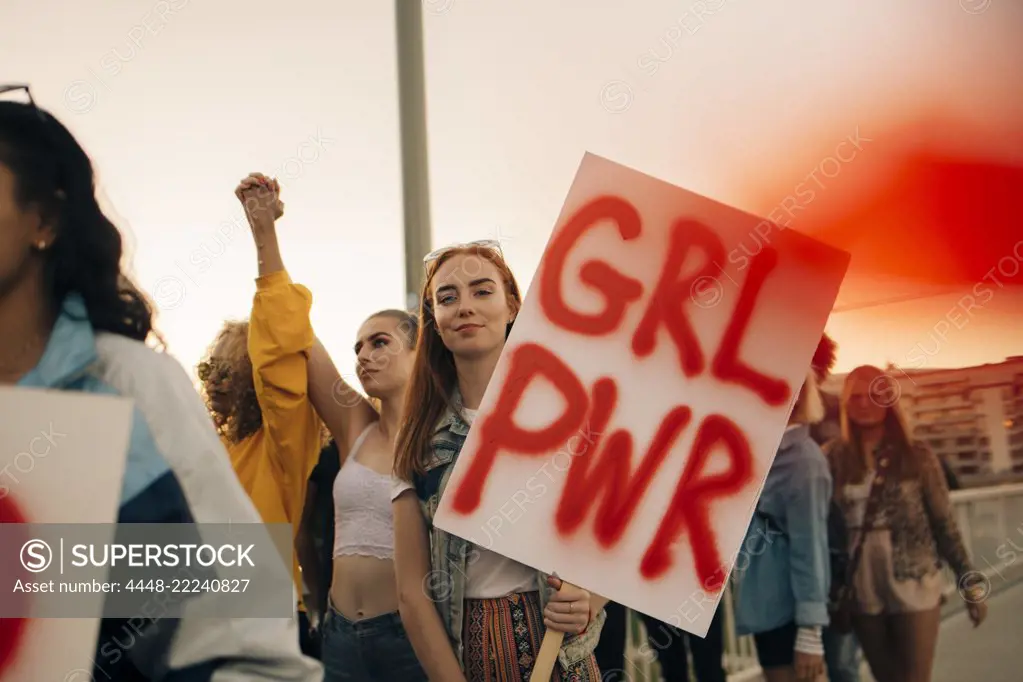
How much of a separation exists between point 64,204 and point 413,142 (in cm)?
134

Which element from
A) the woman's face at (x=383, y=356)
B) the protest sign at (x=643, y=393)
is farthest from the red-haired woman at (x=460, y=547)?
the woman's face at (x=383, y=356)

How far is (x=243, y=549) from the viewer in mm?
1004

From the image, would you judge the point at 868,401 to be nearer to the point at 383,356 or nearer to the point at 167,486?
the point at 383,356

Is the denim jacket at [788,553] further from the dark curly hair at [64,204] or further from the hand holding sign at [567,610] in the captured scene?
the dark curly hair at [64,204]

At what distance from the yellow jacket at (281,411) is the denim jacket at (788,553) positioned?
3.61 ft

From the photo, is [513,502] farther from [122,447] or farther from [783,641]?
[783,641]

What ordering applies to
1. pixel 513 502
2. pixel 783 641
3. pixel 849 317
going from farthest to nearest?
1. pixel 849 317
2. pixel 783 641
3. pixel 513 502

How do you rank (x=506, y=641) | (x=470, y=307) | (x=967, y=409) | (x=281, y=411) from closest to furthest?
(x=506, y=641) → (x=470, y=307) → (x=281, y=411) → (x=967, y=409)

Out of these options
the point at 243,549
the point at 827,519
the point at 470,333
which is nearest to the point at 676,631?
the point at 827,519

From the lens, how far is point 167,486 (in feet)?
3.44

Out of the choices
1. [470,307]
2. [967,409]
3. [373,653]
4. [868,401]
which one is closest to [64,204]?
[470,307]

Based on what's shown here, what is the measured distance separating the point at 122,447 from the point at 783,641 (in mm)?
1954

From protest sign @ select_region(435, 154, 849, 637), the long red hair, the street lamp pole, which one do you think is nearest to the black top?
the street lamp pole

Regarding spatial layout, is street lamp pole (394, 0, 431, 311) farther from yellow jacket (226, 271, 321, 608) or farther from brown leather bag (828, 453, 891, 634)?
brown leather bag (828, 453, 891, 634)
